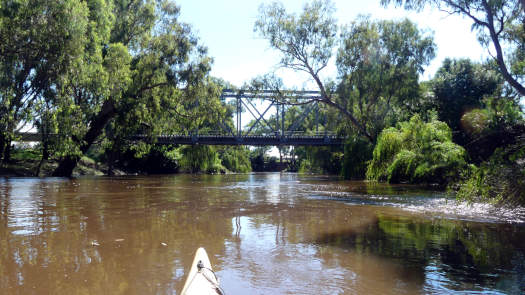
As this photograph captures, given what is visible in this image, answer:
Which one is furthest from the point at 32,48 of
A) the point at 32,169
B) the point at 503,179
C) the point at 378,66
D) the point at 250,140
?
the point at 250,140

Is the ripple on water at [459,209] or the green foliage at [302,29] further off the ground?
the green foliage at [302,29]

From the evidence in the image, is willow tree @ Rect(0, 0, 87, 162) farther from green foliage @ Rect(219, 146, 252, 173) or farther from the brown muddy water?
green foliage @ Rect(219, 146, 252, 173)

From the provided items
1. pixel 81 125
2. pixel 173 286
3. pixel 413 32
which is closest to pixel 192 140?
pixel 81 125

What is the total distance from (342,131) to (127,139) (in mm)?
14713

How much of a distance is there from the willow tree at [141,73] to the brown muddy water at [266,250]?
1405cm

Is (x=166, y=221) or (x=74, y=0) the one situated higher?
(x=74, y=0)

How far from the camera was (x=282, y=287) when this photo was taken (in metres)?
3.26

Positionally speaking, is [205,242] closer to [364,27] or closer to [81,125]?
[81,125]

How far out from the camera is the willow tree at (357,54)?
22078mm

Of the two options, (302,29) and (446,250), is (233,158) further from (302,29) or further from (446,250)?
(446,250)

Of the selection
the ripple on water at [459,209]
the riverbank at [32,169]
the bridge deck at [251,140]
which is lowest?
the ripple on water at [459,209]

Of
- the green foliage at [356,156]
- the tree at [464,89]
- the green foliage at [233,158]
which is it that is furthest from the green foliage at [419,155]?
the green foliage at [233,158]

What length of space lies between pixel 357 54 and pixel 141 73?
1297cm

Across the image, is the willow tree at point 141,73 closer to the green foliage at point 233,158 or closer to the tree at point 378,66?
the tree at point 378,66
